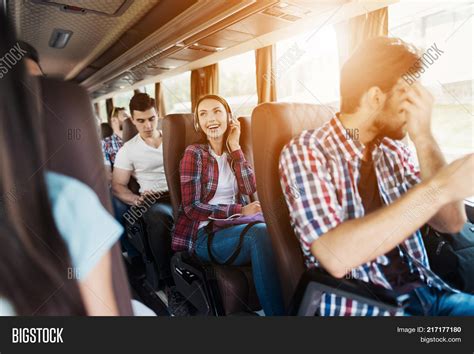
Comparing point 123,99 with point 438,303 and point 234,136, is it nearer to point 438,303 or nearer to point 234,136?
point 234,136

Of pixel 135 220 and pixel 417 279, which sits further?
pixel 135 220

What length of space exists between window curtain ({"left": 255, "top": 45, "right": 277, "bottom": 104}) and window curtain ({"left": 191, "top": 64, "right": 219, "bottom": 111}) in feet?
0.68

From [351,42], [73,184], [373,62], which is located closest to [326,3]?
[351,42]

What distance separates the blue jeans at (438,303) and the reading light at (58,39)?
1.99m

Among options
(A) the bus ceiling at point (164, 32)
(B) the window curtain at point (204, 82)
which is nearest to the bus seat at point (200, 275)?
(B) the window curtain at point (204, 82)

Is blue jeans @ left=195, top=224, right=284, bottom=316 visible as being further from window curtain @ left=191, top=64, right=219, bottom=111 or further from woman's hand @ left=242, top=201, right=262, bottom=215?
window curtain @ left=191, top=64, right=219, bottom=111

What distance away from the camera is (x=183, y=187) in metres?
1.54

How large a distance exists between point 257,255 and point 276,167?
1.29ft

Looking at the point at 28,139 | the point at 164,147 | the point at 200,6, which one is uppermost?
the point at 200,6

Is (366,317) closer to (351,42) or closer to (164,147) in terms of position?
(351,42)

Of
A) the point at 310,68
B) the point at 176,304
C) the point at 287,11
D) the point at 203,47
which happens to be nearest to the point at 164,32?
the point at 203,47

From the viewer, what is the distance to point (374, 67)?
101 cm

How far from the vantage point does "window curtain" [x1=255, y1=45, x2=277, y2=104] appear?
1.33m

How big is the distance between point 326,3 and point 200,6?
658mm
